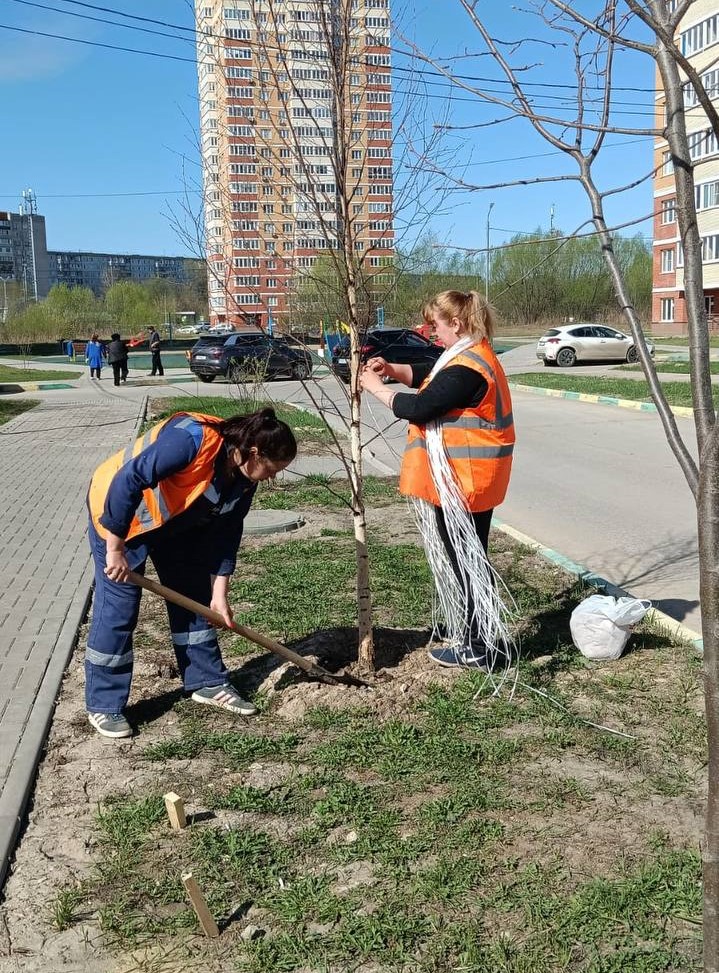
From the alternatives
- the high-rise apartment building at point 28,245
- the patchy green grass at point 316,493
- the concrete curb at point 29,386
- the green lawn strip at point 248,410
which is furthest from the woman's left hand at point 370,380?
the high-rise apartment building at point 28,245

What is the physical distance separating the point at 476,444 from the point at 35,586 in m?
3.67

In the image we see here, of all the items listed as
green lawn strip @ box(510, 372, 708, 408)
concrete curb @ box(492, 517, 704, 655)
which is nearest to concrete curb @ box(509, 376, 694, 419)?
green lawn strip @ box(510, 372, 708, 408)

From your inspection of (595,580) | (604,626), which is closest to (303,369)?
(604,626)

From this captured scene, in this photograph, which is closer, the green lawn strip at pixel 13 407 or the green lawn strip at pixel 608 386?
the green lawn strip at pixel 608 386

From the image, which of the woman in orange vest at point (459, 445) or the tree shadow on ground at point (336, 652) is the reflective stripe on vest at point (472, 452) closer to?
the woman in orange vest at point (459, 445)

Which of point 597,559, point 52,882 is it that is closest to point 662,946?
point 52,882

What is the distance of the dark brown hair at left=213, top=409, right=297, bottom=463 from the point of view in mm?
3684

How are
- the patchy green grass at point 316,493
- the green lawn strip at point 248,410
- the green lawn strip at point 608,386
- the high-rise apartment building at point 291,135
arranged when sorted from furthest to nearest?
the green lawn strip at point 608,386 < the green lawn strip at point 248,410 < the patchy green grass at point 316,493 < the high-rise apartment building at point 291,135

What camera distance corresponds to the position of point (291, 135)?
13.0ft

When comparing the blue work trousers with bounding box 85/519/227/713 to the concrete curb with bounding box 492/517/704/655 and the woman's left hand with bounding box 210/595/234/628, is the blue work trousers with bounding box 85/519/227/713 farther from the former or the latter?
the concrete curb with bounding box 492/517/704/655

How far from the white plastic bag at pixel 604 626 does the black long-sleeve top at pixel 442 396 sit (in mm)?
1338

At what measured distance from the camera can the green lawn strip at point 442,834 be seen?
258 centimetres

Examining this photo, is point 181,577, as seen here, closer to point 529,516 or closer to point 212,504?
point 212,504

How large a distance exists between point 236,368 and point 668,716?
9940 millimetres
